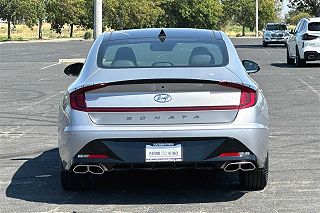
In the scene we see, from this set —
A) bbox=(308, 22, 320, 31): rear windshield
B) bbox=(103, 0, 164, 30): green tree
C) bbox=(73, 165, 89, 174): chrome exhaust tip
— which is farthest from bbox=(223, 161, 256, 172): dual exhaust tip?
bbox=(103, 0, 164, 30): green tree

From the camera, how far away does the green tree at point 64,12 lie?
87562mm

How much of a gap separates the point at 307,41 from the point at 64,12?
213 ft

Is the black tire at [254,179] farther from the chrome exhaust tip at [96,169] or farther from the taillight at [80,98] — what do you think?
the taillight at [80,98]

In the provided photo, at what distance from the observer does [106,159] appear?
6.58m

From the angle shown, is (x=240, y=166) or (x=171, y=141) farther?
(x=240, y=166)

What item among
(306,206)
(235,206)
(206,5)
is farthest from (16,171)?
(206,5)

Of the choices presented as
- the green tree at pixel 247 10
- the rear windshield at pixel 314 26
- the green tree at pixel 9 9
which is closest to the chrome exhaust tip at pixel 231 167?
the rear windshield at pixel 314 26

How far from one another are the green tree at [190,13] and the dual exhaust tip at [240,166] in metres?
93.2

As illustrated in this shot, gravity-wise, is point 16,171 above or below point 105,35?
below

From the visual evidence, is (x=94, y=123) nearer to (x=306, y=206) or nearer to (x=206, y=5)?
(x=306, y=206)

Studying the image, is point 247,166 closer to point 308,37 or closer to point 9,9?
point 308,37

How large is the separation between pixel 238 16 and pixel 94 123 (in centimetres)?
10549

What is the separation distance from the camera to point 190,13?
101 meters

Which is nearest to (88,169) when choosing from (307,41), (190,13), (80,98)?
(80,98)
